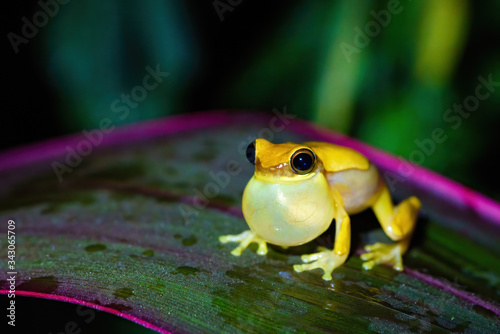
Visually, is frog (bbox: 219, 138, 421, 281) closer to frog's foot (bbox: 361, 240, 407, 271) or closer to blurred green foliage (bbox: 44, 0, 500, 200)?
frog's foot (bbox: 361, 240, 407, 271)

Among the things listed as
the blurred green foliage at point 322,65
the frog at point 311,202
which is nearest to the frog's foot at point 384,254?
the frog at point 311,202

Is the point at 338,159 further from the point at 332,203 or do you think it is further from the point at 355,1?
the point at 355,1

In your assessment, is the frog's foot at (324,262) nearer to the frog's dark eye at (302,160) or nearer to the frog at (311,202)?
the frog at (311,202)

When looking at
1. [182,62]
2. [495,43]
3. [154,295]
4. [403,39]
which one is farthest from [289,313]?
[182,62]

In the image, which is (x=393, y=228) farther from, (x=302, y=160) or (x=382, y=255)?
(x=302, y=160)

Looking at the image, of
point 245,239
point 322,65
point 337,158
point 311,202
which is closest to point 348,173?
point 337,158
